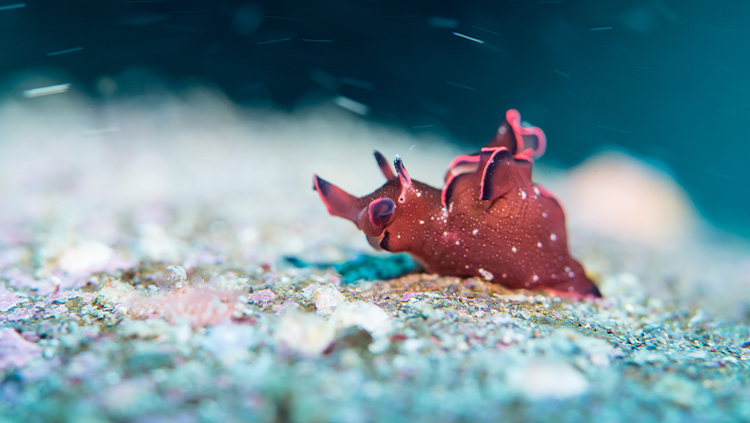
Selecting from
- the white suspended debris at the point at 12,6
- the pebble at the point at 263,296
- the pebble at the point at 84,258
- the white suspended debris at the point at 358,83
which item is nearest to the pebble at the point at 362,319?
the pebble at the point at 263,296

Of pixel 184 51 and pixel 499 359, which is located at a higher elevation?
pixel 184 51

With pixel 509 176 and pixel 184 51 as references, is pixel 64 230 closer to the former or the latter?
pixel 509 176

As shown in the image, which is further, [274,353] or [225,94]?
[225,94]

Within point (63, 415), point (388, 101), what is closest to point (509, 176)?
point (63, 415)

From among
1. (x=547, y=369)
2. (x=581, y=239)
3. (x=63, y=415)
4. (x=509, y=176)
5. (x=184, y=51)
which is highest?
(x=184, y=51)

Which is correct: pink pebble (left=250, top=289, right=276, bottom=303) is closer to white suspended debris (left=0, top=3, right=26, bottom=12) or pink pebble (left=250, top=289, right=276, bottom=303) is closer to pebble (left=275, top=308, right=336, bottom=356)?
pebble (left=275, top=308, right=336, bottom=356)

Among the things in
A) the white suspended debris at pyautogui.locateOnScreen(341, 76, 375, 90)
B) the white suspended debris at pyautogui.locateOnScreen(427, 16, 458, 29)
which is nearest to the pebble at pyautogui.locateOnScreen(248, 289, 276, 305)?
the white suspended debris at pyautogui.locateOnScreen(427, 16, 458, 29)

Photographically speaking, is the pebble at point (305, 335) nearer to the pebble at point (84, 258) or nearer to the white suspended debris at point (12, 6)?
the pebble at point (84, 258)
